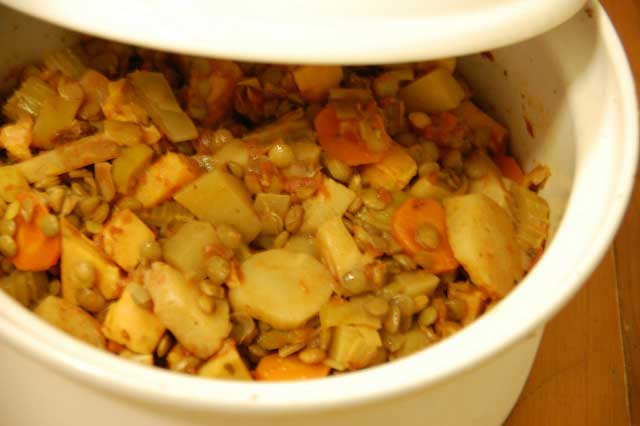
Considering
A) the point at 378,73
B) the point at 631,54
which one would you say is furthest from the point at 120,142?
the point at 631,54

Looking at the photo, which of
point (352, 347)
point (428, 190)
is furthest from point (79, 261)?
point (428, 190)

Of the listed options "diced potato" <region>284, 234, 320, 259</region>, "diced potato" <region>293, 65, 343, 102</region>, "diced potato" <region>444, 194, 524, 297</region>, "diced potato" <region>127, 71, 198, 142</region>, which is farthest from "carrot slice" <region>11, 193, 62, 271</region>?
"diced potato" <region>444, 194, 524, 297</region>

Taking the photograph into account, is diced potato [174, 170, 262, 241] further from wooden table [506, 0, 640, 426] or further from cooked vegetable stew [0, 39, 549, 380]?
wooden table [506, 0, 640, 426]

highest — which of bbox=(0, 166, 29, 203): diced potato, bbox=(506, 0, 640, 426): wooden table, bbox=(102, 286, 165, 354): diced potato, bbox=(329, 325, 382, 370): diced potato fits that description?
bbox=(0, 166, 29, 203): diced potato

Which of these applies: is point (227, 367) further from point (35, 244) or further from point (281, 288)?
point (35, 244)

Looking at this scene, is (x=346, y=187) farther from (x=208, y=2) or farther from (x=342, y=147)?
(x=208, y=2)

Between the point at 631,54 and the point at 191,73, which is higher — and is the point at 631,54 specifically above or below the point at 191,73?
below

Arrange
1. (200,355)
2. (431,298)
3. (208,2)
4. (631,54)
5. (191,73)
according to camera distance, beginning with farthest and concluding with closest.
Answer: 1. (631,54)
2. (191,73)
3. (431,298)
4. (200,355)
5. (208,2)
